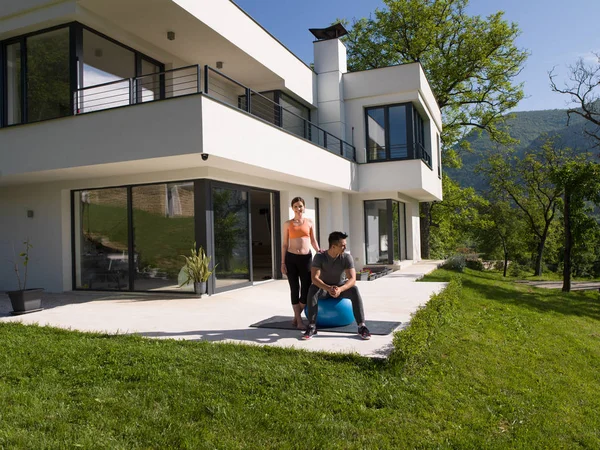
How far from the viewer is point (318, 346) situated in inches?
223

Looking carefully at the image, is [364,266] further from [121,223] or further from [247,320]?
[247,320]

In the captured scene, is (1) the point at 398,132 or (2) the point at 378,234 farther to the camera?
(2) the point at 378,234

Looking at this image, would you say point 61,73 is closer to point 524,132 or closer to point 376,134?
point 376,134

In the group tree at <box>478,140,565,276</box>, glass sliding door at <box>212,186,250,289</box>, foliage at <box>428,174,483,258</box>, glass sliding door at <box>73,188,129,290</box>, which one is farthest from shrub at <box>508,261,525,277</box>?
glass sliding door at <box>73,188,129,290</box>

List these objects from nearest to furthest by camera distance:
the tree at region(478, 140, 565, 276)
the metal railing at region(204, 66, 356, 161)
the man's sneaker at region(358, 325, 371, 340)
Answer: the man's sneaker at region(358, 325, 371, 340) < the metal railing at region(204, 66, 356, 161) < the tree at region(478, 140, 565, 276)

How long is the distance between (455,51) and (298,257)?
23.7 m

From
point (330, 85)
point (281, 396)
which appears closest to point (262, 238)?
point (330, 85)

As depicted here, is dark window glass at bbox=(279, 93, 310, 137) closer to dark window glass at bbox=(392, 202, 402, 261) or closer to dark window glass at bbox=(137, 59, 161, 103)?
dark window glass at bbox=(137, 59, 161, 103)

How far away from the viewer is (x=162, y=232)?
10641 mm

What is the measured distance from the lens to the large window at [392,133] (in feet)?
53.5

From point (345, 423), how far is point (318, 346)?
1756 mm

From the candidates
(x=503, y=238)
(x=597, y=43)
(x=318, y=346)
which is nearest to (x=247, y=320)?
(x=318, y=346)

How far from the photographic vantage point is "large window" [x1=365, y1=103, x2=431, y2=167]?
642 inches

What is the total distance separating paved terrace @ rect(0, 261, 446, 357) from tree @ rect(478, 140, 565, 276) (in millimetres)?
23417
